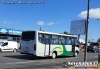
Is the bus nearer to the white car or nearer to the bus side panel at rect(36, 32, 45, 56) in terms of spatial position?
the bus side panel at rect(36, 32, 45, 56)

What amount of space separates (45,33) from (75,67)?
9.56m

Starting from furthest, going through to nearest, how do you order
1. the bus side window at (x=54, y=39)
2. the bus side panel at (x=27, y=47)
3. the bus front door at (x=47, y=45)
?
the bus side window at (x=54, y=39) < the bus front door at (x=47, y=45) < the bus side panel at (x=27, y=47)

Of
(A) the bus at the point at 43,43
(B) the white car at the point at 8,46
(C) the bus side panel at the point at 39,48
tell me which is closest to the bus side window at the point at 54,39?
(A) the bus at the point at 43,43

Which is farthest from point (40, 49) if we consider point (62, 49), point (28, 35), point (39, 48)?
point (62, 49)

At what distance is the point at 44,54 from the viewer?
22.0m

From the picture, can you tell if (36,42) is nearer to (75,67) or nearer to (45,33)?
(45,33)

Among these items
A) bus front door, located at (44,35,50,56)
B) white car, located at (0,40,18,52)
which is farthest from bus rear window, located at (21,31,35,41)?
white car, located at (0,40,18,52)

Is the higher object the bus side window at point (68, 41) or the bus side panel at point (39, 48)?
the bus side window at point (68, 41)

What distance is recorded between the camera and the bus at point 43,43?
21219mm

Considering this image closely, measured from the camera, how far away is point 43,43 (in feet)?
71.5

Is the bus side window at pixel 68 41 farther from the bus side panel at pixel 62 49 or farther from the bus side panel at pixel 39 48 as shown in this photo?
the bus side panel at pixel 39 48

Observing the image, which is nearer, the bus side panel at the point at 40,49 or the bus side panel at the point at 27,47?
the bus side panel at the point at 40,49

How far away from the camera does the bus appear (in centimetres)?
2122

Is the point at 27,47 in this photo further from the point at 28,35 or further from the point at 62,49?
the point at 62,49
